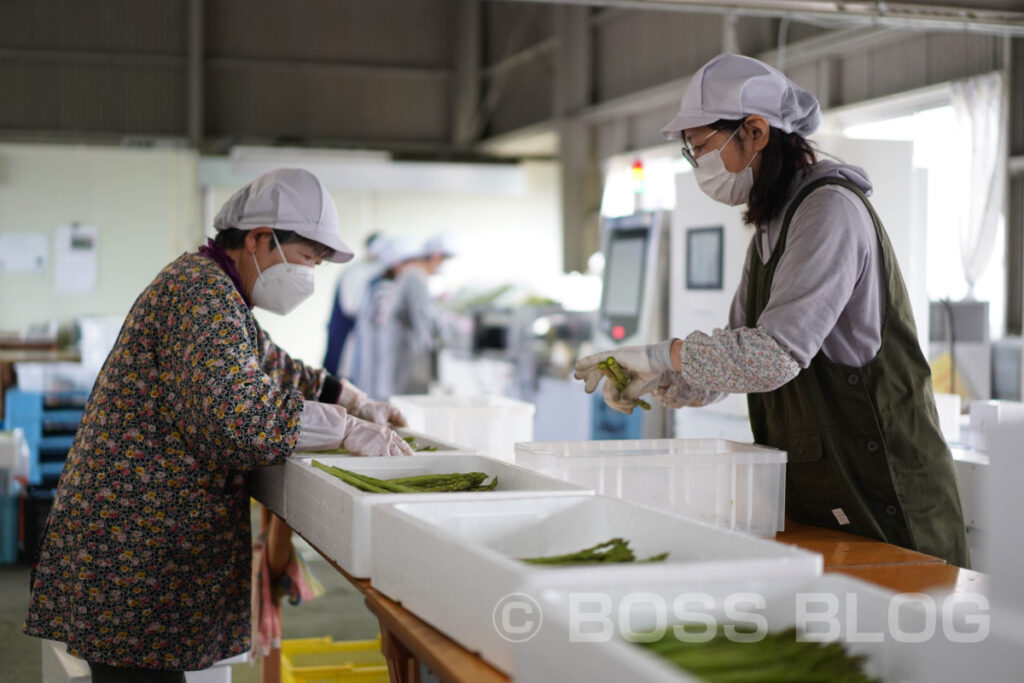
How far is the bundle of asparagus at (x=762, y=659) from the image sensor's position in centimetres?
112

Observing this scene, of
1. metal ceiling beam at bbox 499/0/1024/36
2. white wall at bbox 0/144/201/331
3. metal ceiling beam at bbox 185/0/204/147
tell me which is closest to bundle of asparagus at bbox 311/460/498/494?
metal ceiling beam at bbox 499/0/1024/36

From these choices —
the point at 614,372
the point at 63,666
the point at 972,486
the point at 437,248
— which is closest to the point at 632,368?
the point at 614,372

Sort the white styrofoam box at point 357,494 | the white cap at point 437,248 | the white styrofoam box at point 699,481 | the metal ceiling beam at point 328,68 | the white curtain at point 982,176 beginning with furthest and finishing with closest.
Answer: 1. the metal ceiling beam at point 328,68
2. the white cap at point 437,248
3. the white curtain at point 982,176
4. the white styrofoam box at point 699,481
5. the white styrofoam box at point 357,494

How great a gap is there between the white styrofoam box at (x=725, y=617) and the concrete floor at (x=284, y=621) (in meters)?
3.18

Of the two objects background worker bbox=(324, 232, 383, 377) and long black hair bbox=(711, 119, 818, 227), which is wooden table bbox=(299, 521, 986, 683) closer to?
long black hair bbox=(711, 119, 818, 227)

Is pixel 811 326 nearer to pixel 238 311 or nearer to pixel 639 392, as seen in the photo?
pixel 639 392

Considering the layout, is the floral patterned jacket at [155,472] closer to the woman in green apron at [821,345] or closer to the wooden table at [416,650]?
the wooden table at [416,650]

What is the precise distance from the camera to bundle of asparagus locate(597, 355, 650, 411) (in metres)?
2.18

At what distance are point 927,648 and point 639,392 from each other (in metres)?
1.10

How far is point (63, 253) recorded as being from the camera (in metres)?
9.79

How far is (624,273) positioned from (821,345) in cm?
340

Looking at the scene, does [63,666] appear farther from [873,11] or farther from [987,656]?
[873,11]

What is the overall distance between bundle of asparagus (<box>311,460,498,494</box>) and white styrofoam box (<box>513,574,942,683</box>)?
70 cm

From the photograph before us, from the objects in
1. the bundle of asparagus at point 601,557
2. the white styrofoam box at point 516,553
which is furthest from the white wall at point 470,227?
the bundle of asparagus at point 601,557
